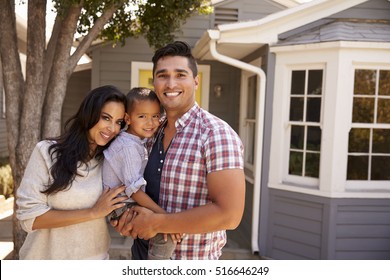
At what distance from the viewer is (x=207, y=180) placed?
5.81ft

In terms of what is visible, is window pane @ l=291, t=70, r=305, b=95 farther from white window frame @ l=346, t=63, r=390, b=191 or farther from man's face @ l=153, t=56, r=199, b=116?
man's face @ l=153, t=56, r=199, b=116

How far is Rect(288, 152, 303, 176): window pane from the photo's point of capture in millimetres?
5020

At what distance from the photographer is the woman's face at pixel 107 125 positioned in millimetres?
A: 2045

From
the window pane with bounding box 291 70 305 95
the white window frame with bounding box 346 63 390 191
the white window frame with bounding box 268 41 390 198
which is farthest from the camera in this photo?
the window pane with bounding box 291 70 305 95

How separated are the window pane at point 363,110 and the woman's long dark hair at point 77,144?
3469 millimetres

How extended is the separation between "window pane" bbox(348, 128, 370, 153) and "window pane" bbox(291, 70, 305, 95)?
0.77 metres

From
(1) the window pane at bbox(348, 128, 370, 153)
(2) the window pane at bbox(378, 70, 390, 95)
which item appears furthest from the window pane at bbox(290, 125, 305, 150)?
(2) the window pane at bbox(378, 70, 390, 95)

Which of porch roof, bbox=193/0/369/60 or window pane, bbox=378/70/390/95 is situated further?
porch roof, bbox=193/0/369/60

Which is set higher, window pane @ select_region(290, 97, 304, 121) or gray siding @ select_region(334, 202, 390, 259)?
window pane @ select_region(290, 97, 304, 121)

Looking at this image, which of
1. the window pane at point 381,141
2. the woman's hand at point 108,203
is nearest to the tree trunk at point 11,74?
the woman's hand at point 108,203

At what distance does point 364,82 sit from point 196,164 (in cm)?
359

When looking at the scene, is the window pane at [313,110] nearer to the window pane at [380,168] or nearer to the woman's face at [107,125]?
the window pane at [380,168]

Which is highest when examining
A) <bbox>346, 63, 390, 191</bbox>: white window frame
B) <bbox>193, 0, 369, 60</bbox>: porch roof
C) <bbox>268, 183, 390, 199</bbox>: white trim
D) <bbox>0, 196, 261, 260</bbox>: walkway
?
<bbox>193, 0, 369, 60</bbox>: porch roof
